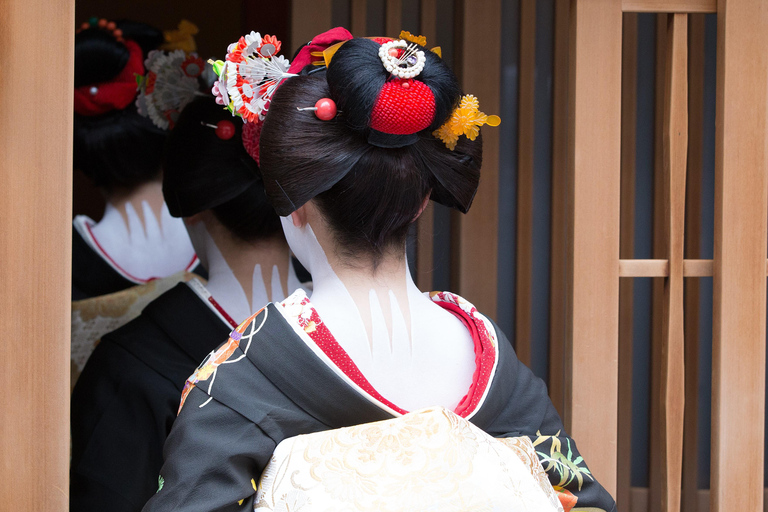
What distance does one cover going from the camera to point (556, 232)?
260cm

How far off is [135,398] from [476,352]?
893mm

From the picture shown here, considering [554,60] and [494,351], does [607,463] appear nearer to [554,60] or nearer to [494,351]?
[494,351]

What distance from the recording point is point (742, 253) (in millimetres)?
1596

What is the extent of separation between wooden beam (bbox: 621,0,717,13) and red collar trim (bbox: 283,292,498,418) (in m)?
0.80

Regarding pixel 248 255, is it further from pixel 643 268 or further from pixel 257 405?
pixel 643 268

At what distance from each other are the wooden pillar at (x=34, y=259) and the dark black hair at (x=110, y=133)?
1012 millimetres

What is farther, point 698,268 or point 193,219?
point 193,219

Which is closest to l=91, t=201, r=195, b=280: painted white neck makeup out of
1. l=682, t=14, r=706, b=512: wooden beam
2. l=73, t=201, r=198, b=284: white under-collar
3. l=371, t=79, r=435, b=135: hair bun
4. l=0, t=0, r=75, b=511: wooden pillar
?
l=73, t=201, r=198, b=284: white under-collar

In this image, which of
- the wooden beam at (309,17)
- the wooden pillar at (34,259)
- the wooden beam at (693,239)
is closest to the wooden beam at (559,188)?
the wooden beam at (693,239)

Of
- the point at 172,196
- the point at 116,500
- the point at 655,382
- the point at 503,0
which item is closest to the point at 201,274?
the point at 172,196

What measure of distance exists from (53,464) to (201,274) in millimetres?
1259

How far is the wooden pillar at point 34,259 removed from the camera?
48.8 inches

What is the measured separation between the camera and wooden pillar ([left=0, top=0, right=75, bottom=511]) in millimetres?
1239

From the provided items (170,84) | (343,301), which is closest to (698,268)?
(343,301)
